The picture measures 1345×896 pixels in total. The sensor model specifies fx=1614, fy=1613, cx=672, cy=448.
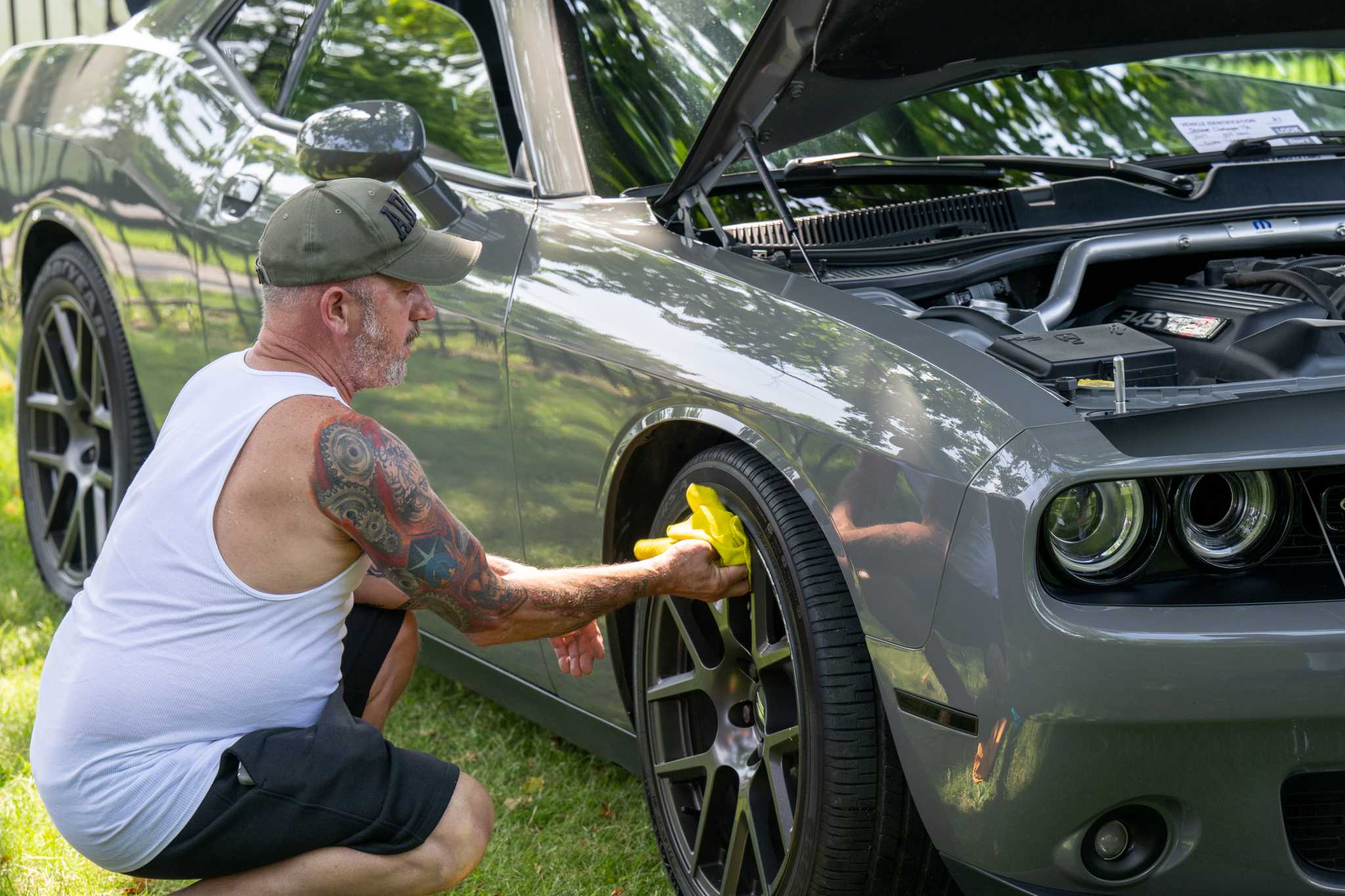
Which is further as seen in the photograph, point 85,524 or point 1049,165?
point 85,524

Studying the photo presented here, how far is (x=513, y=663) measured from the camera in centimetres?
334

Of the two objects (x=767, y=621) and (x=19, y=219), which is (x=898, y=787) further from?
(x=19, y=219)

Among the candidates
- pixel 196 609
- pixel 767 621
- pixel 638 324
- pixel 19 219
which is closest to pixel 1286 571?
pixel 767 621

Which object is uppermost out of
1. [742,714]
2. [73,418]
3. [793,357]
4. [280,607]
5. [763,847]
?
[793,357]

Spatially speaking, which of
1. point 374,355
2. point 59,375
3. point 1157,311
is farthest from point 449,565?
point 59,375

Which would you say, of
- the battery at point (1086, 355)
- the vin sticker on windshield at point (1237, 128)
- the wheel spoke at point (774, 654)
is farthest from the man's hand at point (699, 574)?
the vin sticker on windshield at point (1237, 128)

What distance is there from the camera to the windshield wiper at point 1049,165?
3.45 m

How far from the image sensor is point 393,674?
2861 mm

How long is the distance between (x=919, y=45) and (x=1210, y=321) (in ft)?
2.57

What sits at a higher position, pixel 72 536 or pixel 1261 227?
pixel 1261 227

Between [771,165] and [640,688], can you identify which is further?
[771,165]

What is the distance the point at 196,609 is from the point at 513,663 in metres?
1.12

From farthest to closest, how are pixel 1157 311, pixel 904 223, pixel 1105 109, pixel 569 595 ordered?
pixel 1105 109 → pixel 904 223 → pixel 1157 311 → pixel 569 595

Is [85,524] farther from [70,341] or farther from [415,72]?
[415,72]
